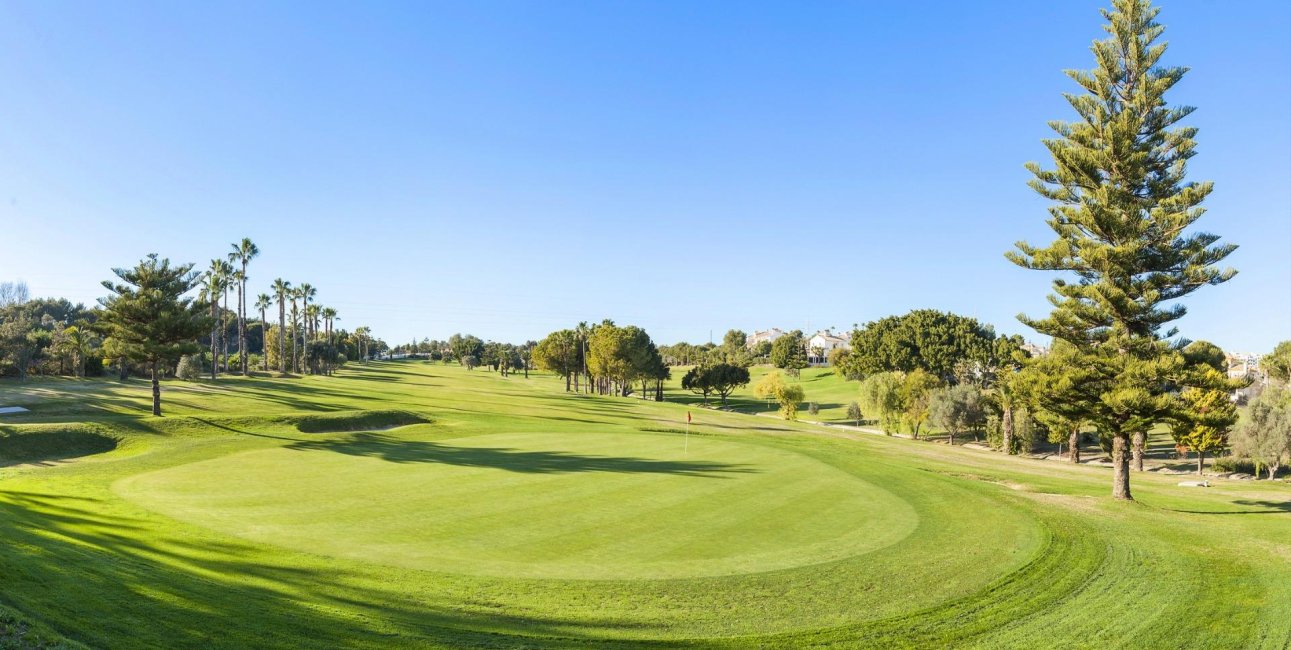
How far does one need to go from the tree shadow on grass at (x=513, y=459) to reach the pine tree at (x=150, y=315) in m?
14.1

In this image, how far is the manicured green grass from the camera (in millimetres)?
10406

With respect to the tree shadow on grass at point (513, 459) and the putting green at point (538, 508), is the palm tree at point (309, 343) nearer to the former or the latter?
the tree shadow on grass at point (513, 459)

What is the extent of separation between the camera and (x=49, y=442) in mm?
28203

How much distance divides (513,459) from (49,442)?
19.6 metres

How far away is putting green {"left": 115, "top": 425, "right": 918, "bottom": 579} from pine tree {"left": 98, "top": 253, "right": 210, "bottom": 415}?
49.8 ft

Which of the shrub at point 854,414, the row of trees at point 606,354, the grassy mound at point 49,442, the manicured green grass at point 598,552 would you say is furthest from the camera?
the row of trees at point 606,354

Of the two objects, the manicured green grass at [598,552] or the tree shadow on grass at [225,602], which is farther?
the manicured green grass at [598,552]

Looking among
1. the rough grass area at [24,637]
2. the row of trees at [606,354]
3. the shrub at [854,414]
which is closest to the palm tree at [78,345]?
the row of trees at [606,354]

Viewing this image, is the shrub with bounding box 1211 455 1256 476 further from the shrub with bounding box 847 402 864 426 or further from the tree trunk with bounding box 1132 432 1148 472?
the shrub with bounding box 847 402 864 426

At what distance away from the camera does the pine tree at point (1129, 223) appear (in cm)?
2409

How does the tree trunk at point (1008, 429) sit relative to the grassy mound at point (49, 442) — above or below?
below

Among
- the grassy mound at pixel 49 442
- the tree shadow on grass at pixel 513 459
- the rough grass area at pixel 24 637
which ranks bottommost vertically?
the tree shadow on grass at pixel 513 459

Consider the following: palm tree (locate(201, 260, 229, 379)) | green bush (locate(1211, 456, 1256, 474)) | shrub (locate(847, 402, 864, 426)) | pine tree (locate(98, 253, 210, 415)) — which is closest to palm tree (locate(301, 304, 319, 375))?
palm tree (locate(201, 260, 229, 379))

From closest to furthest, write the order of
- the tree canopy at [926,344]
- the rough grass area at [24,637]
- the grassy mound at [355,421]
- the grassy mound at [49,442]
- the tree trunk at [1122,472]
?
the rough grass area at [24,637]
the tree trunk at [1122,472]
the grassy mound at [49,442]
the grassy mound at [355,421]
the tree canopy at [926,344]
